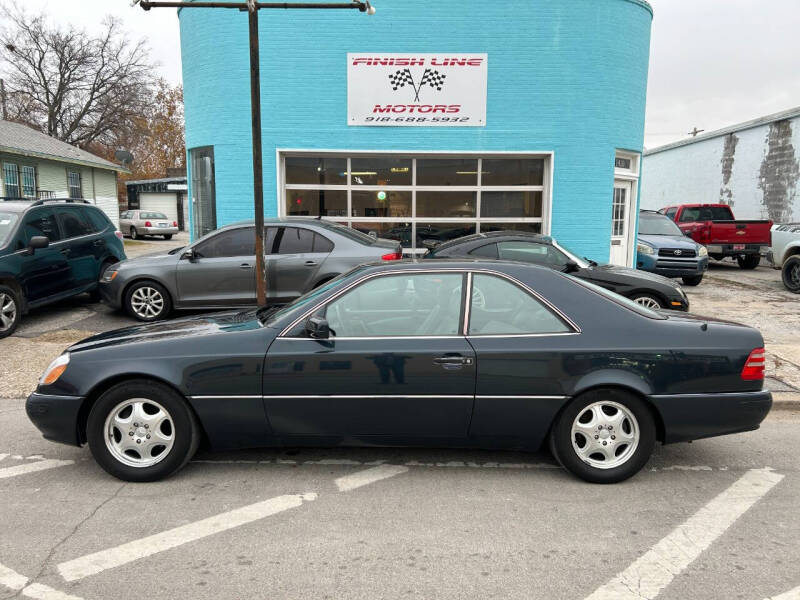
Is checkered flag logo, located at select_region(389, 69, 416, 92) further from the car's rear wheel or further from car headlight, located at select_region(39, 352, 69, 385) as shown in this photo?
car headlight, located at select_region(39, 352, 69, 385)

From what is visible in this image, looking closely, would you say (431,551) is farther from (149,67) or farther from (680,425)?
(149,67)

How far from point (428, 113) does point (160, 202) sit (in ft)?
106

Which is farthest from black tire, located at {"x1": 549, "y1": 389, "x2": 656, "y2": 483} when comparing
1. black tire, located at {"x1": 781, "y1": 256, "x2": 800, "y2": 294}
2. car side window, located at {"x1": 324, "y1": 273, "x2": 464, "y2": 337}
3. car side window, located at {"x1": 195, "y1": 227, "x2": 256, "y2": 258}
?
black tire, located at {"x1": 781, "y1": 256, "x2": 800, "y2": 294}

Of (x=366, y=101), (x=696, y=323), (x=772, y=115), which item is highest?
(x=772, y=115)

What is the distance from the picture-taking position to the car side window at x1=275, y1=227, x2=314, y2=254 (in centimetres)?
840

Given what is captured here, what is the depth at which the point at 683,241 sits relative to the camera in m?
13.3

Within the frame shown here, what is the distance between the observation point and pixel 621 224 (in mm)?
12922

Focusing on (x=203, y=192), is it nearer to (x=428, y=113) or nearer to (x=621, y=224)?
(x=428, y=113)

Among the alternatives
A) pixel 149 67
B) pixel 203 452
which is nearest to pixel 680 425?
pixel 203 452

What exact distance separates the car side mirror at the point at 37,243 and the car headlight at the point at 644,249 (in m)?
11.3

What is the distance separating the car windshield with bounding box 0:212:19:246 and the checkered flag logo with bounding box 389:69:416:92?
6590 mm

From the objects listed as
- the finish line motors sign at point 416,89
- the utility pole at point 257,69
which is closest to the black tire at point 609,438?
the utility pole at point 257,69

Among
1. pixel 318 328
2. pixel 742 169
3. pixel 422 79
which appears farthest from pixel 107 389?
pixel 742 169

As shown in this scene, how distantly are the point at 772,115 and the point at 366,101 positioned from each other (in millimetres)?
15930
